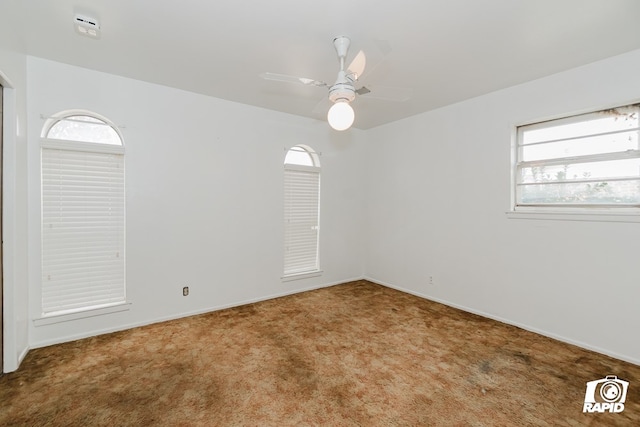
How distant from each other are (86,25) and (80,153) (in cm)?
129

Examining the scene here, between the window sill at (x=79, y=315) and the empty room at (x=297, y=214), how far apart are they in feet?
0.07

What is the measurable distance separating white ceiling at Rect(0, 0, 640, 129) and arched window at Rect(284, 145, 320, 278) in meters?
1.42

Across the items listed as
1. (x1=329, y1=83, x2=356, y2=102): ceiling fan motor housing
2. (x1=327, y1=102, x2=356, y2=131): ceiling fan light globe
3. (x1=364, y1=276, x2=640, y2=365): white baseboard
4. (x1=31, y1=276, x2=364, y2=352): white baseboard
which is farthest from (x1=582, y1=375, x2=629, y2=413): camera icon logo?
(x1=31, y1=276, x2=364, y2=352): white baseboard

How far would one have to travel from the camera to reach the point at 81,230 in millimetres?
2883

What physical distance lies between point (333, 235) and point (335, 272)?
25.7 inches

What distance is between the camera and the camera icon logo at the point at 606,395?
193cm

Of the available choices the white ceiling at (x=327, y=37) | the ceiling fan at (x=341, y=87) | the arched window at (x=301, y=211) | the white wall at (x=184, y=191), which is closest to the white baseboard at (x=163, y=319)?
the white wall at (x=184, y=191)

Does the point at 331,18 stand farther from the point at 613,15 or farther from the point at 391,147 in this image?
the point at 391,147

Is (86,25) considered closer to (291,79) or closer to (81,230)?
(291,79)

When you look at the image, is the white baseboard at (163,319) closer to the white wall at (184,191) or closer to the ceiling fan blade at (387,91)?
the white wall at (184,191)

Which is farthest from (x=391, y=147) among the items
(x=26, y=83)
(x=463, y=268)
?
(x=26, y=83)

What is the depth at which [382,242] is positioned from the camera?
4891mm

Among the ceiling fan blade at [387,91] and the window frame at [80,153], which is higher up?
the ceiling fan blade at [387,91]

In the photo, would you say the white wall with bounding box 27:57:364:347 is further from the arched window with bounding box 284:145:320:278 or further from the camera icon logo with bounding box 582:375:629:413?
the camera icon logo with bounding box 582:375:629:413
